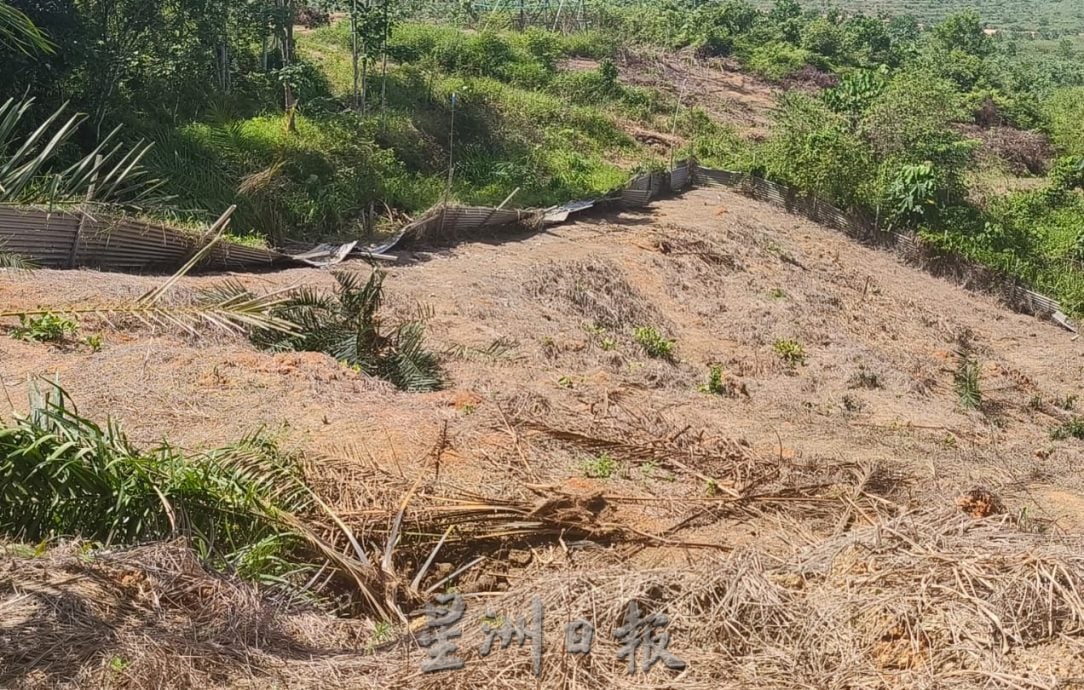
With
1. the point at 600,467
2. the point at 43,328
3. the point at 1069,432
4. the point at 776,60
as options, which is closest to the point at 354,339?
the point at 43,328

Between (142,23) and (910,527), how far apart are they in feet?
38.5

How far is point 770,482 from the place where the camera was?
6.55 m

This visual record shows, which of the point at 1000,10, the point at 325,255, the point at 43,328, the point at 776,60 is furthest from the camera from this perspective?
the point at 1000,10

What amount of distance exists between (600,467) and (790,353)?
236 inches

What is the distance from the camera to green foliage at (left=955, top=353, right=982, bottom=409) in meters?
11.6

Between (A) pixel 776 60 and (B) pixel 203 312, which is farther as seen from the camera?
→ (A) pixel 776 60

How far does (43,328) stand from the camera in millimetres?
7055

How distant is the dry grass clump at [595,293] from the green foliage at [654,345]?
63 centimetres

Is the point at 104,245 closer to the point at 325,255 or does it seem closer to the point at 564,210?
the point at 325,255

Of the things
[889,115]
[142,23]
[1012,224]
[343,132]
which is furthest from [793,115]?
[142,23]

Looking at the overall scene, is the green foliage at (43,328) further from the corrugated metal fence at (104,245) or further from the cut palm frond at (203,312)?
the corrugated metal fence at (104,245)

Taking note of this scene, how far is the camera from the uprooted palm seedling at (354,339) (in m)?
7.95

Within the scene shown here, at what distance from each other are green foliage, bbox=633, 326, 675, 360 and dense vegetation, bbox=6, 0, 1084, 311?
4.08 m

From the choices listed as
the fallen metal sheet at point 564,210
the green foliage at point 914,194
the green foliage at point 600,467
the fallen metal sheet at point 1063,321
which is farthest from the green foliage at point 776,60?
the green foliage at point 600,467
